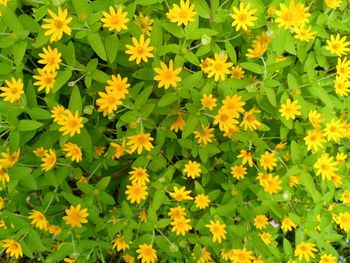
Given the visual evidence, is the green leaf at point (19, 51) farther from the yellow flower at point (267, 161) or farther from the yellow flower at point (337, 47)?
the yellow flower at point (337, 47)

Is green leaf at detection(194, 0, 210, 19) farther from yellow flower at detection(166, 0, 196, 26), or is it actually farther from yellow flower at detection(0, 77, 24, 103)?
yellow flower at detection(0, 77, 24, 103)

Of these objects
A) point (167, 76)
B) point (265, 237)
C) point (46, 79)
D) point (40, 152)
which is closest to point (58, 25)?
point (46, 79)

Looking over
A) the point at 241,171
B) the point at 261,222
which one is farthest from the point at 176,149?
the point at 261,222

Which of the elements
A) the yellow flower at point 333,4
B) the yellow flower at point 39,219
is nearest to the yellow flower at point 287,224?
the yellow flower at point 333,4

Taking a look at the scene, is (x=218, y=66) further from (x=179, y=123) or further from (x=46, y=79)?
(x=46, y=79)

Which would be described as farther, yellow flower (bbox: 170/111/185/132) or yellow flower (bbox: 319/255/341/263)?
yellow flower (bbox: 319/255/341/263)

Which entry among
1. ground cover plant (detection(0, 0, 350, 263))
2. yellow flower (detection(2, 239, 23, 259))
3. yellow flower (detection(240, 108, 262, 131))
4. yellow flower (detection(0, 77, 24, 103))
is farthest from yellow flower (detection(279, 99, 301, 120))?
yellow flower (detection(2, 239, 23, 259))
